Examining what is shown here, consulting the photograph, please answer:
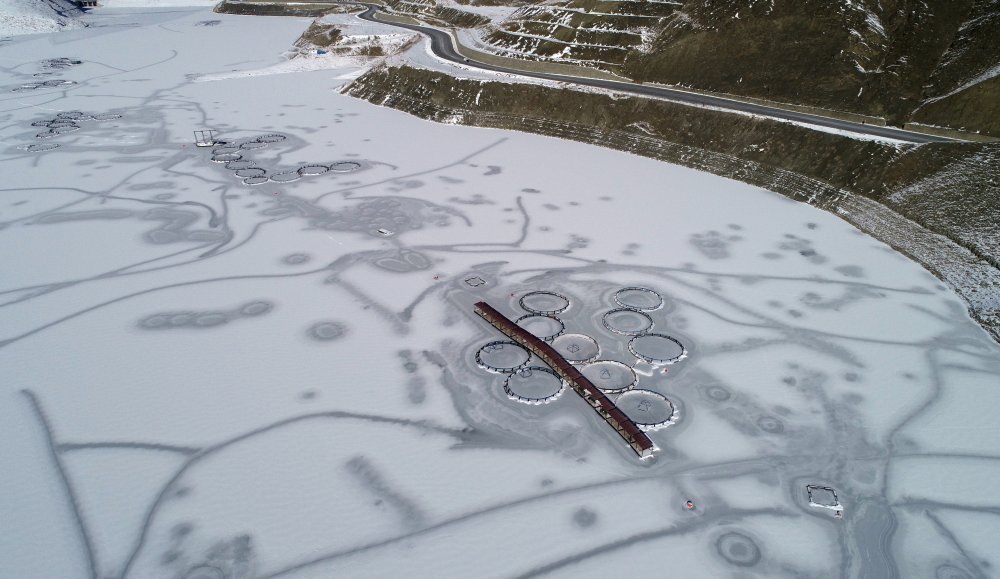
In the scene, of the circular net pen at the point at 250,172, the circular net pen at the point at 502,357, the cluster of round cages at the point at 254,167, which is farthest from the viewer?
the circular net pen at the point at 250,172

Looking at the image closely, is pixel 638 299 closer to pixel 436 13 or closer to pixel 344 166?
pixel 344 166

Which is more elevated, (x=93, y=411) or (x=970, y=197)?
(x=970, y=197)

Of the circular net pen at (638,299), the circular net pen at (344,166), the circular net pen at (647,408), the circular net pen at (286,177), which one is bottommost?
the circular net pen at (286,177)

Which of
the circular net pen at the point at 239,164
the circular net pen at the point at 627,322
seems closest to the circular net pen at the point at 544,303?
the circular net pen at the point at 627,322

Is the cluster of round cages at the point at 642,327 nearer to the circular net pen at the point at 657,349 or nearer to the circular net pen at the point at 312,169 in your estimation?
the circular net pen at the point at 657,349

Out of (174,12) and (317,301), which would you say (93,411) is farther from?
(174,12)

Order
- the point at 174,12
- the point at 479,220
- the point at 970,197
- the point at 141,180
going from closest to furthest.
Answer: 1. the point at 970,197
2. the point at 479,220
3. the point at 141,180
4. the point at 174,12

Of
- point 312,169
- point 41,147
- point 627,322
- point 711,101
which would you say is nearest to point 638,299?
point 627,322

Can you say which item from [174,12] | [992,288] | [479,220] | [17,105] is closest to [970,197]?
[992,288]
